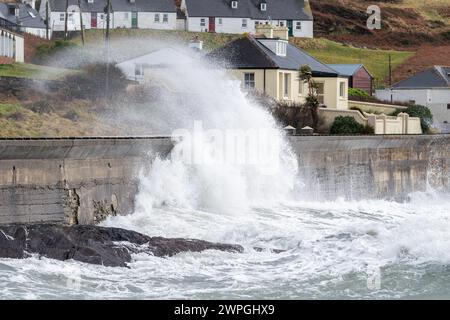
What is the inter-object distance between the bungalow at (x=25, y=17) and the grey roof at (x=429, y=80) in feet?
68.4

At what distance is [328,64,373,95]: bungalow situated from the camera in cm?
7156

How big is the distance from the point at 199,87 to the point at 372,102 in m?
17.2

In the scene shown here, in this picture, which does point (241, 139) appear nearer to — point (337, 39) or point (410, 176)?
point (410, 176)

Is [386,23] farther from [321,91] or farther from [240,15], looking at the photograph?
[321,91]

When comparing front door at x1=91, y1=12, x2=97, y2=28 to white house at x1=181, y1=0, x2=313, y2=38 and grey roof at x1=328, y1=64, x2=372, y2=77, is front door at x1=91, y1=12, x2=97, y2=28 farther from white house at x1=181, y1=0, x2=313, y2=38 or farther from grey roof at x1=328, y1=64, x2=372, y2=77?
grey roof at x1=328, y1=64, x2=372, y2=77

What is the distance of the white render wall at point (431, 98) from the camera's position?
68438 mm

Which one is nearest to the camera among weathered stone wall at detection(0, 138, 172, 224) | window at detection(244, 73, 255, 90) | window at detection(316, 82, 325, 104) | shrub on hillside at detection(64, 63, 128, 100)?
weathered stone wall at detection(0, 138, 172, 224)

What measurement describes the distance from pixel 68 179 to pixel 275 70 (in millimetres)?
24687

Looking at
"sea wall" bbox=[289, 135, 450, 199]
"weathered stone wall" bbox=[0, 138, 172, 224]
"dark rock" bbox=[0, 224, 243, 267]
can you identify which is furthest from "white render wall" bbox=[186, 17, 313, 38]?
"dark rock" bbox=[0, 224, 243, 267]

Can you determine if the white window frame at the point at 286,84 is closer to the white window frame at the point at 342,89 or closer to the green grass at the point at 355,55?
the white window frame at the point at 342,89

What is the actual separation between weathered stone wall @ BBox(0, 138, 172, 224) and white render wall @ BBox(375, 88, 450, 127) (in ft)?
126

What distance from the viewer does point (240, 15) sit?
82062mm

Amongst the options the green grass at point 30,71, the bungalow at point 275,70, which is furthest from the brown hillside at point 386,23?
the green grass at point 30,71

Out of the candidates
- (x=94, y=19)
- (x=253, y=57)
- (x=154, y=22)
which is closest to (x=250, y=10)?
(x=154, y=22)
